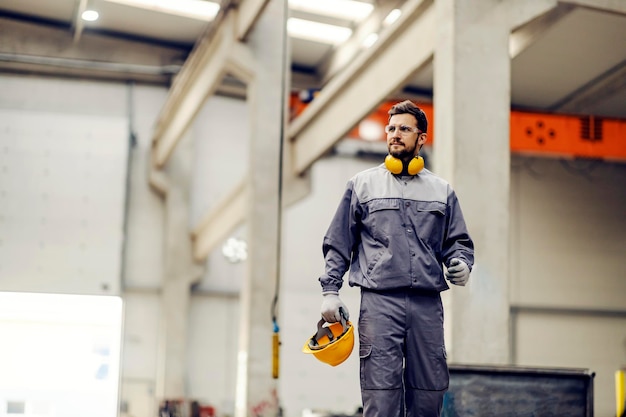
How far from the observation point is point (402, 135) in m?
3.63

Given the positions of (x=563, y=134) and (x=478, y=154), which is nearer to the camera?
(x=478, y=154)

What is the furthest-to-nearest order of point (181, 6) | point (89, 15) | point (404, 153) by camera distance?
point (89, 15) < point (181, 6) < point (404, 153)

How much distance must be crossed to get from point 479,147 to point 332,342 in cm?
401

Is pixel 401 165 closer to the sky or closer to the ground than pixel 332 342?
closer to the sky

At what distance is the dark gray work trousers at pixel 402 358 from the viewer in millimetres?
3473

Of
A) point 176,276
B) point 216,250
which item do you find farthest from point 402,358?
point 216,250

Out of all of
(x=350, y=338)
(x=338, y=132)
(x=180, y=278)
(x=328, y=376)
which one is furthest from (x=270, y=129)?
(x=350, y=338)

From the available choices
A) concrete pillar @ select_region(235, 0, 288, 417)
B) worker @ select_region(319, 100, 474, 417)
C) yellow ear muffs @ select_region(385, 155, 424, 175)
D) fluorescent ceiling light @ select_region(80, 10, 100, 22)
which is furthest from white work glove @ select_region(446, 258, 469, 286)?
fluorescent ceiling light @ select_region(80, 10, 100, 22)

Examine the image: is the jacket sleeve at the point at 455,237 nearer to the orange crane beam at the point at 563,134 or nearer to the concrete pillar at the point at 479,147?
the concrete pillar at the point at 479,147

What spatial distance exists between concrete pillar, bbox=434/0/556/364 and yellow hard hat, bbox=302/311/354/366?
3.40m

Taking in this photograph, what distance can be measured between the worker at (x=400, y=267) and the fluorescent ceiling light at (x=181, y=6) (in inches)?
539

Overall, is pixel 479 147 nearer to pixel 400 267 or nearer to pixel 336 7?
pixel 400 267

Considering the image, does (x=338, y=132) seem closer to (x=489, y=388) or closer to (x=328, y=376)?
(x=489, y=388)

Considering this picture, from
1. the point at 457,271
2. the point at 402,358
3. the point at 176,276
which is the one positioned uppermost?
the point at 176,276
